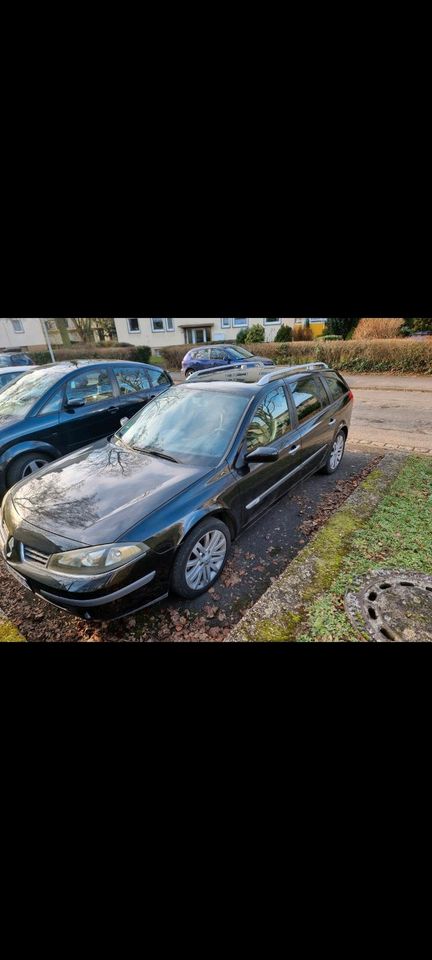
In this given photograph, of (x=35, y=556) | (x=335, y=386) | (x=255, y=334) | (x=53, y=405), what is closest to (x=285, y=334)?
(x=255, y=334)

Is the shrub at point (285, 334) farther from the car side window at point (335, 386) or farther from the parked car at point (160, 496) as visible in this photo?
the parked car at point (160, 496)

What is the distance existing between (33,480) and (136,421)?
1.23 metres

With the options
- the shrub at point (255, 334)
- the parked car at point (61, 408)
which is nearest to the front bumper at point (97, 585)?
the parked car at point (61, 408)

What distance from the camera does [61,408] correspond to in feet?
16.6

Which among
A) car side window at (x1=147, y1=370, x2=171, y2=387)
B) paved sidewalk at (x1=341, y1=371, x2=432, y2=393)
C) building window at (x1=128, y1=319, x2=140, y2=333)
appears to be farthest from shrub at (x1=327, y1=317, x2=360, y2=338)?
car side window at (x1=147, y1=370, x2=171, y2=387)

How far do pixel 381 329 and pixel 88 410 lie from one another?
13.6 m

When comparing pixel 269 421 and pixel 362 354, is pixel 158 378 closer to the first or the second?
pixel 269 421

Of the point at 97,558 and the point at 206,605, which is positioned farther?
the point at 206,605

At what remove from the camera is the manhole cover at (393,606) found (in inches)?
103

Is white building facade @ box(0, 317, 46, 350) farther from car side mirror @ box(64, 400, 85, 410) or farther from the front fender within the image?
the front fender

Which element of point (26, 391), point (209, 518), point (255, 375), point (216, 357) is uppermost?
point (255, 375)

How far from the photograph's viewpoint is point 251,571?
3.39 m
